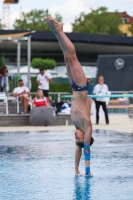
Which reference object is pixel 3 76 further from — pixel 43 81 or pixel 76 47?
pixel 76 47

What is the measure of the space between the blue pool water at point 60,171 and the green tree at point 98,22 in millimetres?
94434

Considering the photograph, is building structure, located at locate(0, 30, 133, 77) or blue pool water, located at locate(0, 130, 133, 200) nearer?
blue pool water, located at locate(0, 130, 133, 200)

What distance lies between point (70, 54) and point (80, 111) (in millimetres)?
737

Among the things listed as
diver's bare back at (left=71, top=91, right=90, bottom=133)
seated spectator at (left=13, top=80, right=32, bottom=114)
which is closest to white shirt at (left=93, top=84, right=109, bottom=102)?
seated spectator at (left=13, top=80, right=32, bottom=114)

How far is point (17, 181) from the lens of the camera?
810 cm

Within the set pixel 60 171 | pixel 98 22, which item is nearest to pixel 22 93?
pixel 60 171

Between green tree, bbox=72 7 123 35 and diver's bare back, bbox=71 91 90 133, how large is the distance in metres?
99.3

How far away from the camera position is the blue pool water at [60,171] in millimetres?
7074

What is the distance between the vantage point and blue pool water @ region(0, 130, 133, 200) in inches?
279

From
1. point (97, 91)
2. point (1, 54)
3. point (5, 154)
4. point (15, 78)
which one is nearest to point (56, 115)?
Answer: point (97, 91)

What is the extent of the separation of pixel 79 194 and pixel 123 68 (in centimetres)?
3043

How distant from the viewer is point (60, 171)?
9.10 meters

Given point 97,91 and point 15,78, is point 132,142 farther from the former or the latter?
point 15,78

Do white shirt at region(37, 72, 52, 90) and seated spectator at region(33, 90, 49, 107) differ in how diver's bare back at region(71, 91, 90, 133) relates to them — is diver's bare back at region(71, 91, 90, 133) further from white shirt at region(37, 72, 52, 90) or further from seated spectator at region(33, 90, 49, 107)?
white shirt at region(37, 72, 52, 90)
